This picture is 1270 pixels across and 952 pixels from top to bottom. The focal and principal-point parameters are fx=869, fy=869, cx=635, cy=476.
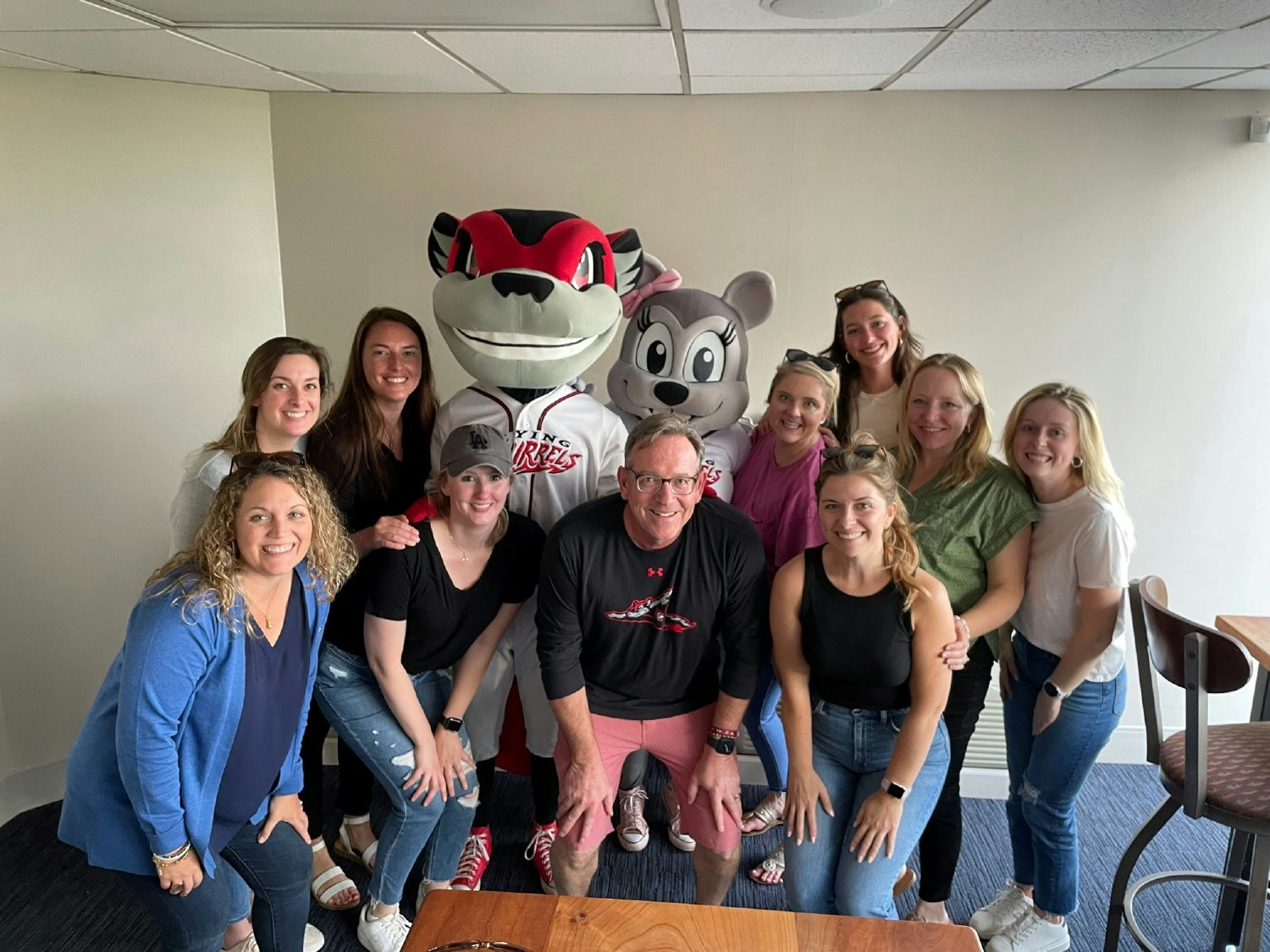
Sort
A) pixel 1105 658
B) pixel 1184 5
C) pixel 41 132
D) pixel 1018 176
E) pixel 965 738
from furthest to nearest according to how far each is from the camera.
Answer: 1. pixel 1018 176
2. pixel 41 132
3. pixel 965 738
4. pixel 1105 658
5. pixel 1184 5

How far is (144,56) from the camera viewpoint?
2.49 meters

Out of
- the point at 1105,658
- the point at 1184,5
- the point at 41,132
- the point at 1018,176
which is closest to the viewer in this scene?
the point at 1184,5

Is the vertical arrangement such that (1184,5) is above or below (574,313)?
above

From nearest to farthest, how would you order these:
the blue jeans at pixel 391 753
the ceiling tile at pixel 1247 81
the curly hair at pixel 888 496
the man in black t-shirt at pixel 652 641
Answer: the curly hair at pixel 888 496 < the man in black t-shirt at pixel 652 641 < the blue jeans at pixel 391 753 < the ceiling tile at pixel 1247 81

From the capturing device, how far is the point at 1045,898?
2242mm

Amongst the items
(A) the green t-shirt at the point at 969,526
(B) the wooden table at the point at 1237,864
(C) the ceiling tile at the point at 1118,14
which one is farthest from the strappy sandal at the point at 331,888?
(C) the ceiling tile at the point at 1118,14

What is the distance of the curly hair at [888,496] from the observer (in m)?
1.86

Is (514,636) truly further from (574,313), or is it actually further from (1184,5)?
(1184,5)

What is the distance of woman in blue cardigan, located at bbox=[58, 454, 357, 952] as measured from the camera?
161 centimetres

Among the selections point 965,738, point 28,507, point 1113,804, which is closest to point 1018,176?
point 965,738

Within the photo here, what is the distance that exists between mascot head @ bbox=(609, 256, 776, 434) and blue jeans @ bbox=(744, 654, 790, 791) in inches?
28.3

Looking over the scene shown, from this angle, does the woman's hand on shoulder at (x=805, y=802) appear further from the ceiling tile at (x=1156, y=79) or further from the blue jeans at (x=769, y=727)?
the ceiling tile at (x=1156, y=79)

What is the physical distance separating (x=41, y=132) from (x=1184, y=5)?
3.13 m

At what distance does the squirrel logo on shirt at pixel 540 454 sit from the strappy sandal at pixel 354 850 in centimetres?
129
